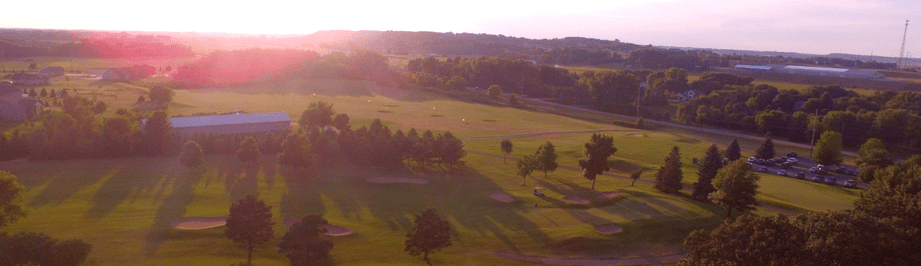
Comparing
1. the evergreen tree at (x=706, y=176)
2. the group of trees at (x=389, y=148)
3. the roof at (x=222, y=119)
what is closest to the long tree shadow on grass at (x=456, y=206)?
the group of trees at (x=389, y=148)

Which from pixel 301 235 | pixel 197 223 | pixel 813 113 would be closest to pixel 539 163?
pixel 301 235

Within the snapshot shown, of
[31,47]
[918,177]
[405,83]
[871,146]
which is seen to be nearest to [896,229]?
[918,177]

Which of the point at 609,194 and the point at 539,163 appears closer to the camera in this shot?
the point at 609,194

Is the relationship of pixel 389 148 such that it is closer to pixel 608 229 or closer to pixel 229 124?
pixel 608 229

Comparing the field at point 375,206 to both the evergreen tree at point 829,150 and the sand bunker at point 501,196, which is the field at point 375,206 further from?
the evergreen tree at point 829,150

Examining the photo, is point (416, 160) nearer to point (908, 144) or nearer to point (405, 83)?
point (908, 144)

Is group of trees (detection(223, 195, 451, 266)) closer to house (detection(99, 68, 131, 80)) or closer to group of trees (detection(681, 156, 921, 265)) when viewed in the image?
group of trees (detection(681, 156, 921, 265))
